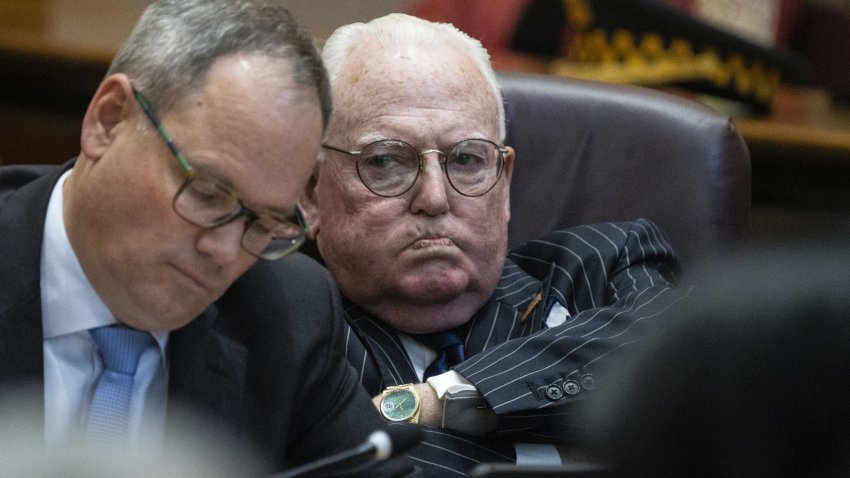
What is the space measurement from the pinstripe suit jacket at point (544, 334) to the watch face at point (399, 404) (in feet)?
0.16

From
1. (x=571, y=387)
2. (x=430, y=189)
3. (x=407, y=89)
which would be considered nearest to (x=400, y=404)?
(x=571, y=387)

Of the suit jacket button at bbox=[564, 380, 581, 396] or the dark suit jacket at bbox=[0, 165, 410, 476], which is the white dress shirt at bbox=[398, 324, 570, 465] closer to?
the suit jacket button at bbox=[564, 380, 581, 396]

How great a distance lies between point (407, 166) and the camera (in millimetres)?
2152

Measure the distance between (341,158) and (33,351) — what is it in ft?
2.77

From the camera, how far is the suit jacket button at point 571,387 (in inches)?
78.3

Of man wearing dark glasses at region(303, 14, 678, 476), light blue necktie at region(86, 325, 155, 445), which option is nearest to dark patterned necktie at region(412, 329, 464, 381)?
man wearing dark glasses at region(303, 14, 678, 476)

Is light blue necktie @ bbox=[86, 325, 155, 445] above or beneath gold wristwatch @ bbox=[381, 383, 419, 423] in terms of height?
above

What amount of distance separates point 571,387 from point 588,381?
0.04m

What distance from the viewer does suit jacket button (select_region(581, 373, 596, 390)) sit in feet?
6.59

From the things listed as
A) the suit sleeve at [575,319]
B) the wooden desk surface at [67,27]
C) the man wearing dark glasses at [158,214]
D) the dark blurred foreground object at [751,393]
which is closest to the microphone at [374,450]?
the man wearing dark glasses at [158,214]

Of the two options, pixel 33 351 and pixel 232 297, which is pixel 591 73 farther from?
pixel 33 351

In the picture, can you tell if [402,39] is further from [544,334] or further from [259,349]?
[259,349]

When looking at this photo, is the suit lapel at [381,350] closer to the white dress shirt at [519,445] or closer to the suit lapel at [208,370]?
the white dress shirt at [519,445]

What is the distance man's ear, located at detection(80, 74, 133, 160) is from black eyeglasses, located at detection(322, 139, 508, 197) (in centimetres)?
71
